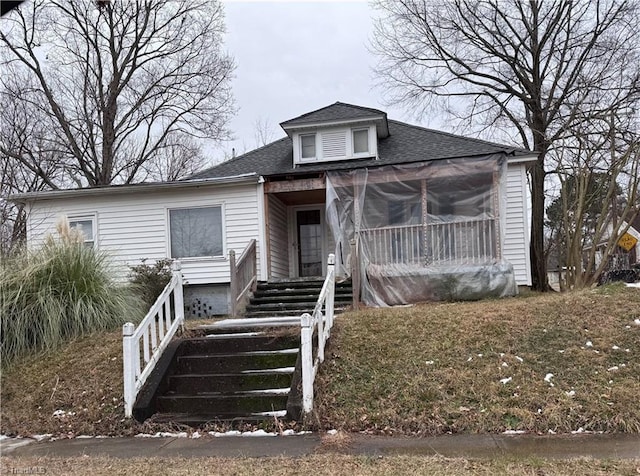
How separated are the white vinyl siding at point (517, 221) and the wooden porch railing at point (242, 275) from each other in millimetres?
5634

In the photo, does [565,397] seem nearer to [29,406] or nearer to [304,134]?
[29,406]

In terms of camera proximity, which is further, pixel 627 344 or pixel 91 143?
pixel 91 143

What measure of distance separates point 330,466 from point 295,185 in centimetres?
851

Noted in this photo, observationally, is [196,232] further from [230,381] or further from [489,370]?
[489,370]

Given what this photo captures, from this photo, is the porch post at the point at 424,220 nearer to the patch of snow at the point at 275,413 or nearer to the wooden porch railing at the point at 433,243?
the wooden porch railing at the point at 433,243

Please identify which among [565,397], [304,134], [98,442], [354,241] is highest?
[304,134]

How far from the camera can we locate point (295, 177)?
1229cm

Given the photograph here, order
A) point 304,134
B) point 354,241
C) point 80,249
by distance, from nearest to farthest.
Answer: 1. point 80,249
2. point 354,241
3. point 304,134

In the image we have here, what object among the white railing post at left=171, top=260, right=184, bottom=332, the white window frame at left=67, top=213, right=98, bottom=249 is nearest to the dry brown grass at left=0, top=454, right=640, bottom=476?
the white railing post at left=171, top=260, right=184, bottom=332

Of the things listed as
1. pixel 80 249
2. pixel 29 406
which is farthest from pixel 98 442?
pixel 80 249

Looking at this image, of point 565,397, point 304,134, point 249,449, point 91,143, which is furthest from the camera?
point 91,143

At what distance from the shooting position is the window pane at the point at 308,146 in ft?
44.8

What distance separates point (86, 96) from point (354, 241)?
18.7 m

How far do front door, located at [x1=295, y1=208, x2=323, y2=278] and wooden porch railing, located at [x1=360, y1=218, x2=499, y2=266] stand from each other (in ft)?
11.5
